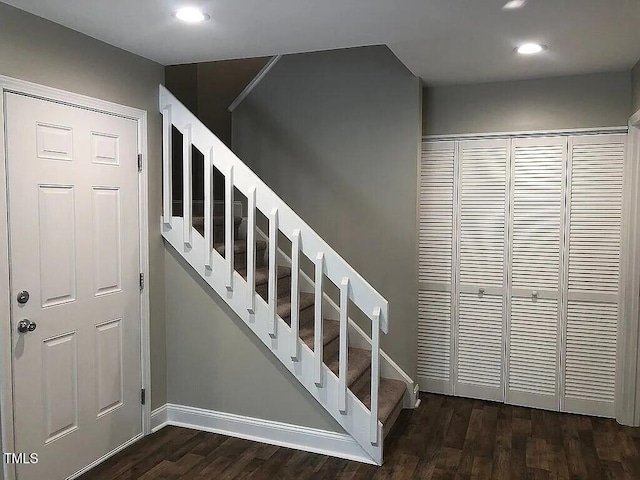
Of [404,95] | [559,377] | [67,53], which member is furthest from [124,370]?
[559,377]

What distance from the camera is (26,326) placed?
253 cm

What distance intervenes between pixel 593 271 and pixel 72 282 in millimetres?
3303

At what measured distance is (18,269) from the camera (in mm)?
2486

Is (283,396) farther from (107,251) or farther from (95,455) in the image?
(107,251)

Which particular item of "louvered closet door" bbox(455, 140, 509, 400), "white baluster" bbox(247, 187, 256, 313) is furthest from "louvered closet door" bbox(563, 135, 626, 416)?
"white baluster" bbox(247, 187, 256, 313)

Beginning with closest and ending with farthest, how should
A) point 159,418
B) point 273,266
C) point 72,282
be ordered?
point 72,282 < point 273,266 < point 159,418

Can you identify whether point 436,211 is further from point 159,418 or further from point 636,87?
point 159,418

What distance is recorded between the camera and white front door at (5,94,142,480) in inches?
99.0

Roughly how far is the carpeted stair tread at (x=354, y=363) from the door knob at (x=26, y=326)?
1684 millimetres

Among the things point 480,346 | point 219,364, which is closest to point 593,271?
point 480,346

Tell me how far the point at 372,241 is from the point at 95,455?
222 cm

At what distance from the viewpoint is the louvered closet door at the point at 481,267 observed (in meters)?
3.85

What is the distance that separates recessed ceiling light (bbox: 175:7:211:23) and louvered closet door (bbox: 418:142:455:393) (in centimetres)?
205

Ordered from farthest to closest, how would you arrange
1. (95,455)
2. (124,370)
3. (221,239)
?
(221,239) → (124,370) → (95,455)
